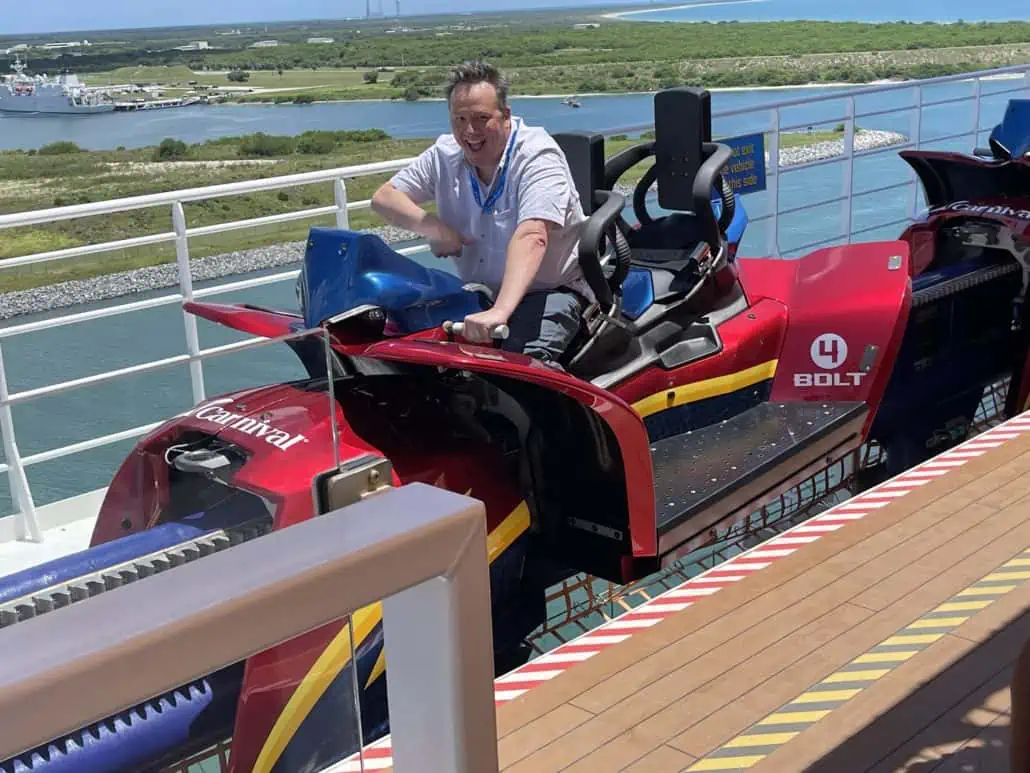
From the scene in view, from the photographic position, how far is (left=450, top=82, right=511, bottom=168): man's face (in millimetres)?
3102

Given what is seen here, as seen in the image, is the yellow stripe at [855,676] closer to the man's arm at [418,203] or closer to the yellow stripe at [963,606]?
the yellow stripe at [963,606]

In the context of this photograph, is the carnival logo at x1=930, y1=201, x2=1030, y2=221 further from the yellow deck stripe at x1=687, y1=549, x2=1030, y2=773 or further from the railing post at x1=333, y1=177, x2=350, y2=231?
the railing post at x1=333, y1=177, x2=350, y2=231

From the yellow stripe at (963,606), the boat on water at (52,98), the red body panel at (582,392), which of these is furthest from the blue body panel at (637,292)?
the boat on water at (52,98)

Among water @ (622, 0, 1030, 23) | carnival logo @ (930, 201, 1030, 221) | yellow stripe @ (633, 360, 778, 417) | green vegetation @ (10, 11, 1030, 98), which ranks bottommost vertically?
yellow stripe @ (633, 360, 778, 417)

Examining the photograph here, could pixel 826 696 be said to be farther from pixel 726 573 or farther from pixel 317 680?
pixel 317 680

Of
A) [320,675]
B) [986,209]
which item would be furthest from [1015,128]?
[320,675]

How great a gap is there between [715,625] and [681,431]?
0.91 metres

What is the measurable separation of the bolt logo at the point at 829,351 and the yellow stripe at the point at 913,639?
1292 mm

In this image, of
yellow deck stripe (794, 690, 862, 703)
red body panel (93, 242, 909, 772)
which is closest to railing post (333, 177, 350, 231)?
red body panel (93, 242, 909, 772)

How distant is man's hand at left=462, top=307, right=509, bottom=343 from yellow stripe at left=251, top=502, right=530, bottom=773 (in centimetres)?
132

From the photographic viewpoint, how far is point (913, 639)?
9.15 feet

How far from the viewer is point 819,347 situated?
13.0 ft

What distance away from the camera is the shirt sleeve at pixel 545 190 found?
3.11m

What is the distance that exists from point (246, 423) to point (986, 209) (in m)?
3.51
